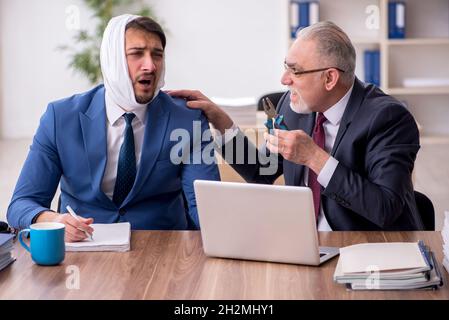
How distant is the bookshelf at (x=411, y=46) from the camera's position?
693 centimetres

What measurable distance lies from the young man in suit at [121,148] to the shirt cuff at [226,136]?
0.82 ft

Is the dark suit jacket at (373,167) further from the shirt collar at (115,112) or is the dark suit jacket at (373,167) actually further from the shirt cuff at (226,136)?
the shirt collar at (115,112)

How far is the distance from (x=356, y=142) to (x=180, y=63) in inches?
199

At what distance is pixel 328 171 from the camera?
2.45 m

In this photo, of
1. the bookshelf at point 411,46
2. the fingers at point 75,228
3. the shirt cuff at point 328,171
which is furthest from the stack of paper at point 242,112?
the bookshelf at point 411,46

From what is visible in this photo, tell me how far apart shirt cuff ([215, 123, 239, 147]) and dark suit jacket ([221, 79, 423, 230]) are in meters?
0.44

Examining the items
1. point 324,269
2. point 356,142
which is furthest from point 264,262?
point 356,142

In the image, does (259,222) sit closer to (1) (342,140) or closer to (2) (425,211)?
(1) (342,140)

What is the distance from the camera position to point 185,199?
2.75m

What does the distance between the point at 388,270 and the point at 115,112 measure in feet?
3.71

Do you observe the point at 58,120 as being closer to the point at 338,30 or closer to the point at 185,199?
the point at 185,199

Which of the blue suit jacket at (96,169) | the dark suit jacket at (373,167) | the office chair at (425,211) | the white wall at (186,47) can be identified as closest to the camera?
the dark suit jacket at (373,167)

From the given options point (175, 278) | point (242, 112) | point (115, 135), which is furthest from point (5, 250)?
point (242, 112)

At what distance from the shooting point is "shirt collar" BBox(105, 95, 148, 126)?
2.63 metres
